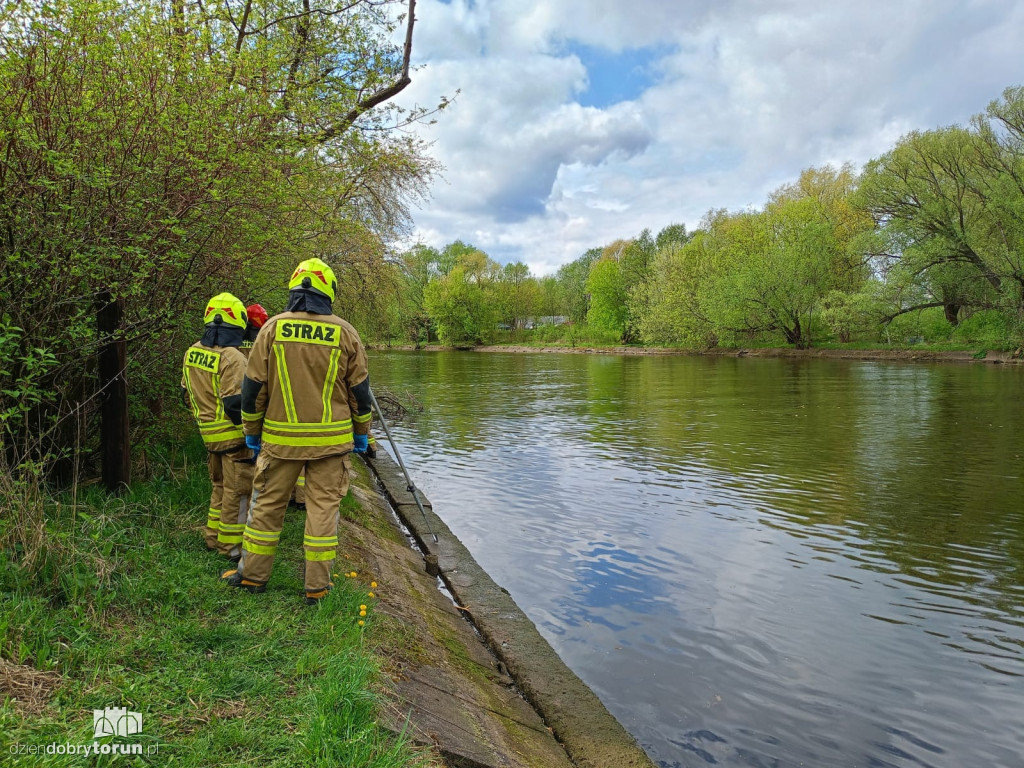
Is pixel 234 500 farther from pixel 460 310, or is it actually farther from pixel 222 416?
pixel 460 310

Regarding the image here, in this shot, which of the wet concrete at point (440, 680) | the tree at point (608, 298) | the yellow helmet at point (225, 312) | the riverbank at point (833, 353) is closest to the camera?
the wet concrete at point (440, 680)

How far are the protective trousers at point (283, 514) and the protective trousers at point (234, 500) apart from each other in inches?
28.2

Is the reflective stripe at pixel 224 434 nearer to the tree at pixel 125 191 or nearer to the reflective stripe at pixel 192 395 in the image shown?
the reflective stripe at pixel 192 395

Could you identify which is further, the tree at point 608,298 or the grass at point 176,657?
the tree at point 608,298

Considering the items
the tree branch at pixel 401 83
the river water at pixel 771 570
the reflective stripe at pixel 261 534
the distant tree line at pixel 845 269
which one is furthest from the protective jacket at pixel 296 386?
the distant tree line at pixel 845 269

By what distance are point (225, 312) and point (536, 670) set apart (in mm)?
4001

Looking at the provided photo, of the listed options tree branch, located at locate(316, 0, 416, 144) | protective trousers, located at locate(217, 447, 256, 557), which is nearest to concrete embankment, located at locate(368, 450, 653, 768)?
protective trousers, located at locate(217, 447, 256, 557)

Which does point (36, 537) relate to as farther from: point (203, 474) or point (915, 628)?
point (915, 628)

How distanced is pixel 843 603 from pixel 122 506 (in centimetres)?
691

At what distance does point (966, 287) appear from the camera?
4012cm

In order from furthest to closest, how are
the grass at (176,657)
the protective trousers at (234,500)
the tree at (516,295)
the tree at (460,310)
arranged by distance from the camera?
the tree at (516,295), the tree at (460,310), the protective trousers at (234,500), the grass at (176,657)

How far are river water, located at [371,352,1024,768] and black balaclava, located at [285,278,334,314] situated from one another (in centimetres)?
370

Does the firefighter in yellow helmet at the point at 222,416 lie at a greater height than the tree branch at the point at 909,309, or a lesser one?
lesser

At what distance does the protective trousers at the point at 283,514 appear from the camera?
443 centimetres
